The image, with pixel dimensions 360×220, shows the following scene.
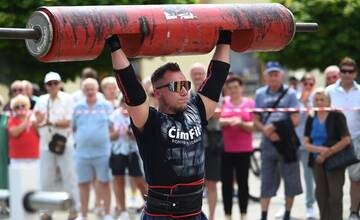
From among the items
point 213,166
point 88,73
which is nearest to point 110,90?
point 88,73

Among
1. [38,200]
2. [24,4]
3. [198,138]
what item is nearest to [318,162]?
[24,4]

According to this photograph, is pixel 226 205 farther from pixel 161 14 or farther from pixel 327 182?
pixel 161 14

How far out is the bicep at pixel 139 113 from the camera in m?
5.39

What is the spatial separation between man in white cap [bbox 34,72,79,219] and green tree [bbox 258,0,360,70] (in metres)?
2.82

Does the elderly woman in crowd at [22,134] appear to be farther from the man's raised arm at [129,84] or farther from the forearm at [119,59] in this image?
the forearm at [119,59]

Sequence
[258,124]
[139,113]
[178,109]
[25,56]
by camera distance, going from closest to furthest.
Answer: [139,113] < [178,109] < [258,124] < [25,56]

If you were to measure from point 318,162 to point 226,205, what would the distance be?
1.39 metres

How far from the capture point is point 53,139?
442 inches

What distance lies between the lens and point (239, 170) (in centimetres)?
1068

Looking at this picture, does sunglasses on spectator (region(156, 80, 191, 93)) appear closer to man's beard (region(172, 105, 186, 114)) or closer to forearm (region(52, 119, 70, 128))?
man's beard (region(172, 105, 186, 114))

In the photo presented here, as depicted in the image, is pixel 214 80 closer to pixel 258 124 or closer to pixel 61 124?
pixel 258 124

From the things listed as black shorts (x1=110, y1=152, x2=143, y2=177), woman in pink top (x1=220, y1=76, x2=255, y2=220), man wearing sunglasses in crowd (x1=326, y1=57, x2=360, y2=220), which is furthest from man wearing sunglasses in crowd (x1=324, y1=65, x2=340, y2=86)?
black shorts (x1=110, y1=152, x2=143, y2=177)

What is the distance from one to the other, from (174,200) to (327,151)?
4.47 meters

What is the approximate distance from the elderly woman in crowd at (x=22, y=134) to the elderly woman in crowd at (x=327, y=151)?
341 centimetres
